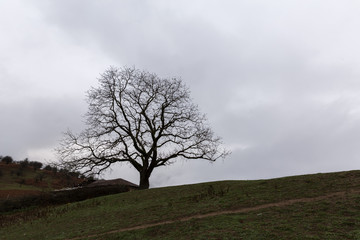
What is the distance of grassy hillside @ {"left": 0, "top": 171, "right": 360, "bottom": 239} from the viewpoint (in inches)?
314

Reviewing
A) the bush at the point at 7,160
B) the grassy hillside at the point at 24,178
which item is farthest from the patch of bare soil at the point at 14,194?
the bush at the point at 7,160

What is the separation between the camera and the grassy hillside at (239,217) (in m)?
7.96

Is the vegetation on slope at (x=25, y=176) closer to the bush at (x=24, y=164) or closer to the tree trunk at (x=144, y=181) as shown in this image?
the bush at (x=24, y=164)

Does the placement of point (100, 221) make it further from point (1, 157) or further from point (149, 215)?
point (1, 157)

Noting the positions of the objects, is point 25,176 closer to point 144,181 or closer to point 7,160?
point 7,160

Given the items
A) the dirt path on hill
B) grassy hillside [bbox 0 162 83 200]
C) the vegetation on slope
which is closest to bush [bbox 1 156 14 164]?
the vegetation on slope

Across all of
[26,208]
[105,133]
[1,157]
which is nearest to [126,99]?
[105,133]

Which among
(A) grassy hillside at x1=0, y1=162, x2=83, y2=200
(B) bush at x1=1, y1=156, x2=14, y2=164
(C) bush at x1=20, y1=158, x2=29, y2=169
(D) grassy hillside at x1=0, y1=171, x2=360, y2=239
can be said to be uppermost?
(B) bush at x1=1, y1=156, x2=14, y2=164

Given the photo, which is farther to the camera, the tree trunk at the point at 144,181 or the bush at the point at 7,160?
the bush at the point at 7,160

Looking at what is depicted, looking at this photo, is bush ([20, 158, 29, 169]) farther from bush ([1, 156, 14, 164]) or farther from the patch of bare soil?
the patch of bare soil

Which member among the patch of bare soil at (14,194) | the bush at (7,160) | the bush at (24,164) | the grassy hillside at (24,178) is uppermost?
the bush at (7,160)

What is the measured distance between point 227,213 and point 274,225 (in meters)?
2.43

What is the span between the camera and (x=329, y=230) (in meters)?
7.52

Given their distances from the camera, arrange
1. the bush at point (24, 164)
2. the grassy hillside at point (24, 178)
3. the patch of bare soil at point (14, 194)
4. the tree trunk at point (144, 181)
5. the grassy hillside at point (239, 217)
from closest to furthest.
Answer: the grassy hillside at point (239, 217) < the patch of bare soil at point (14, 194) < the tree trunk at point (144, 181) < the grassy hillside at point (24, 178) < the bush at point (24, 164)
